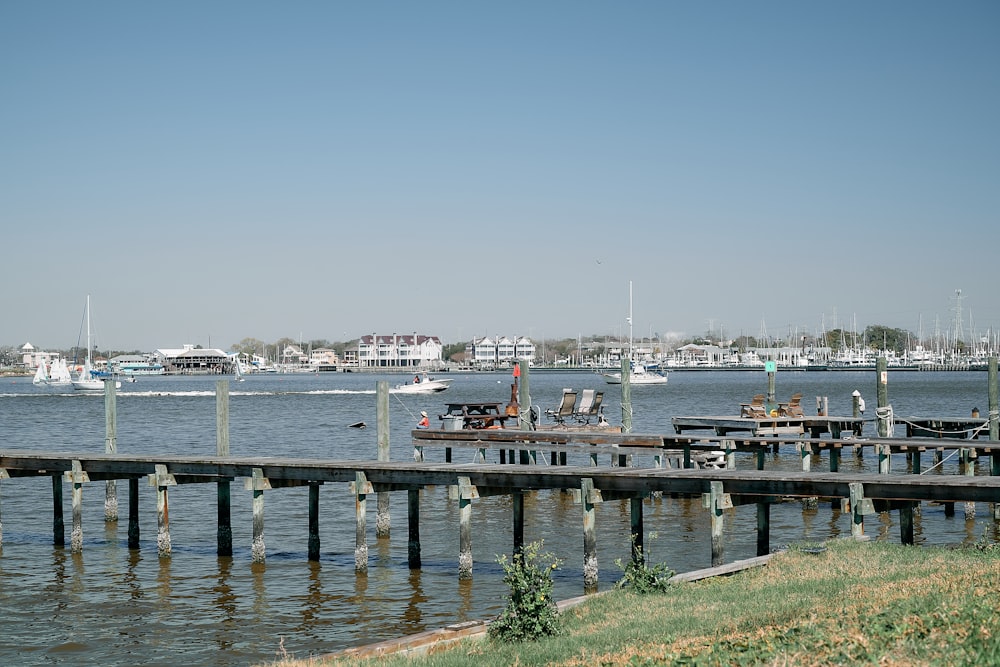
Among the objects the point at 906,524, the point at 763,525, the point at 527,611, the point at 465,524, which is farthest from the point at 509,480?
the point at 527,611

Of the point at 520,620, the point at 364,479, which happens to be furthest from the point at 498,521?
the point at 520,620

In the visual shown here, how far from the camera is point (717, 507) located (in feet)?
56.4

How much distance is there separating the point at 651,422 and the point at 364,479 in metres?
45.8

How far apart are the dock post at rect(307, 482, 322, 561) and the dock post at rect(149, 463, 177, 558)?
2825 millimetres

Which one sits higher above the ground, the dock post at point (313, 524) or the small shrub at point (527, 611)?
the small shrub at point (527, 611)

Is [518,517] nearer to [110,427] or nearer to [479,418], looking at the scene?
[110,427]

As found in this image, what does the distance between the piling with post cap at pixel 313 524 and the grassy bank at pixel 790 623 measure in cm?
956

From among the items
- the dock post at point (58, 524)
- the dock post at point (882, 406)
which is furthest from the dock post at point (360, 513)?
the dock post at point (882, 406)

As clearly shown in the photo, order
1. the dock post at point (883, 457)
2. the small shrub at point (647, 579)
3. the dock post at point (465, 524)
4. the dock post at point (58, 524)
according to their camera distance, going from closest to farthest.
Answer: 1. the small shrub at point (647, 579)
2. the dock post at point (465, 524)
3. the dock post at point (58, 524)
4. the dock post at point (883, 457)

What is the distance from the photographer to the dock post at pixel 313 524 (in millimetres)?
21234

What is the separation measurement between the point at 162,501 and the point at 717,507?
11.2 metres

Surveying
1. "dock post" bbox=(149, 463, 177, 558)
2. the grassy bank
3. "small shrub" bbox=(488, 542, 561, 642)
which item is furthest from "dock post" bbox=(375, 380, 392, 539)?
"small shrub" bbox=(488, 542, 561, 642)

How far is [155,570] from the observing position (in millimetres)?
20766

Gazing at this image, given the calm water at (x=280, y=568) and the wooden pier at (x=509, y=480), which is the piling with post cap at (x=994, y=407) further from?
the calm water at (x=280, y=568)
